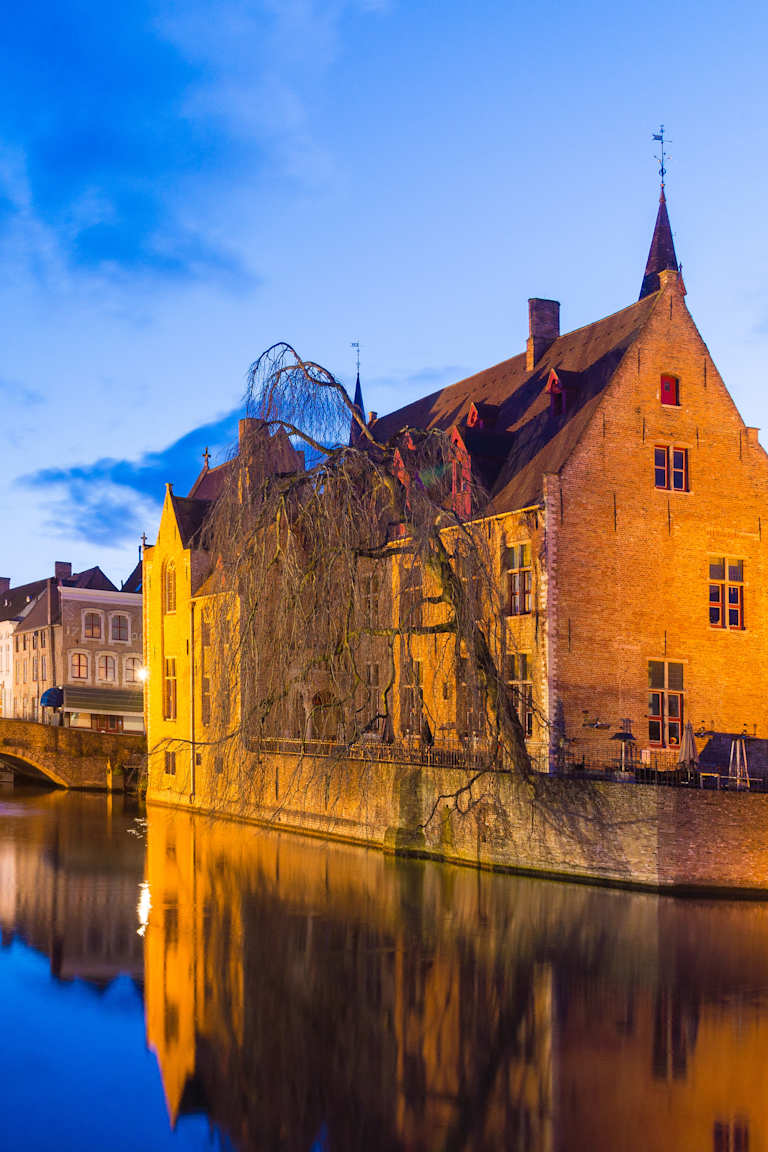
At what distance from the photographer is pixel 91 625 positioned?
57.0 m

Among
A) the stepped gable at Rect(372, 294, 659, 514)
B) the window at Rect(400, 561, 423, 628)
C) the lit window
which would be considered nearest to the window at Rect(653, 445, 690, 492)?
the stepped gable at Rect(372, 294, 659, 514)

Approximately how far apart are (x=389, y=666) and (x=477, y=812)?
3.12 m

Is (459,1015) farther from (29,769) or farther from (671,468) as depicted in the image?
(29,769)

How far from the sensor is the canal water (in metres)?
8.79

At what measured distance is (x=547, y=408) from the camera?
26.4 m

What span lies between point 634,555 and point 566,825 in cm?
624

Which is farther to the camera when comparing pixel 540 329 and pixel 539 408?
pixel 540 329

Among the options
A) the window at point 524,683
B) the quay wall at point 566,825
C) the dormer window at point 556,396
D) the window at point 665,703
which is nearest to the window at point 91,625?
the quay wall at point 566,825

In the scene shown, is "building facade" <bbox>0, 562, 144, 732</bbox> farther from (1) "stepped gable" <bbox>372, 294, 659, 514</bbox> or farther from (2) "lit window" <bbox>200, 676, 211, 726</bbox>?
(1) "stepped gable" <bbox>372, 294, 659, 514</bbox>

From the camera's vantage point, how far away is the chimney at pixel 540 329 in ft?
97.1

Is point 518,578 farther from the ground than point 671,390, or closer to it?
closer to it

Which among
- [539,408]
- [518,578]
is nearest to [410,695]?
[518,578]

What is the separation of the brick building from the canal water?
4.31 metres

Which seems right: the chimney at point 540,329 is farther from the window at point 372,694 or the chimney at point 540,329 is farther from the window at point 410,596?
the window at point 410,596
